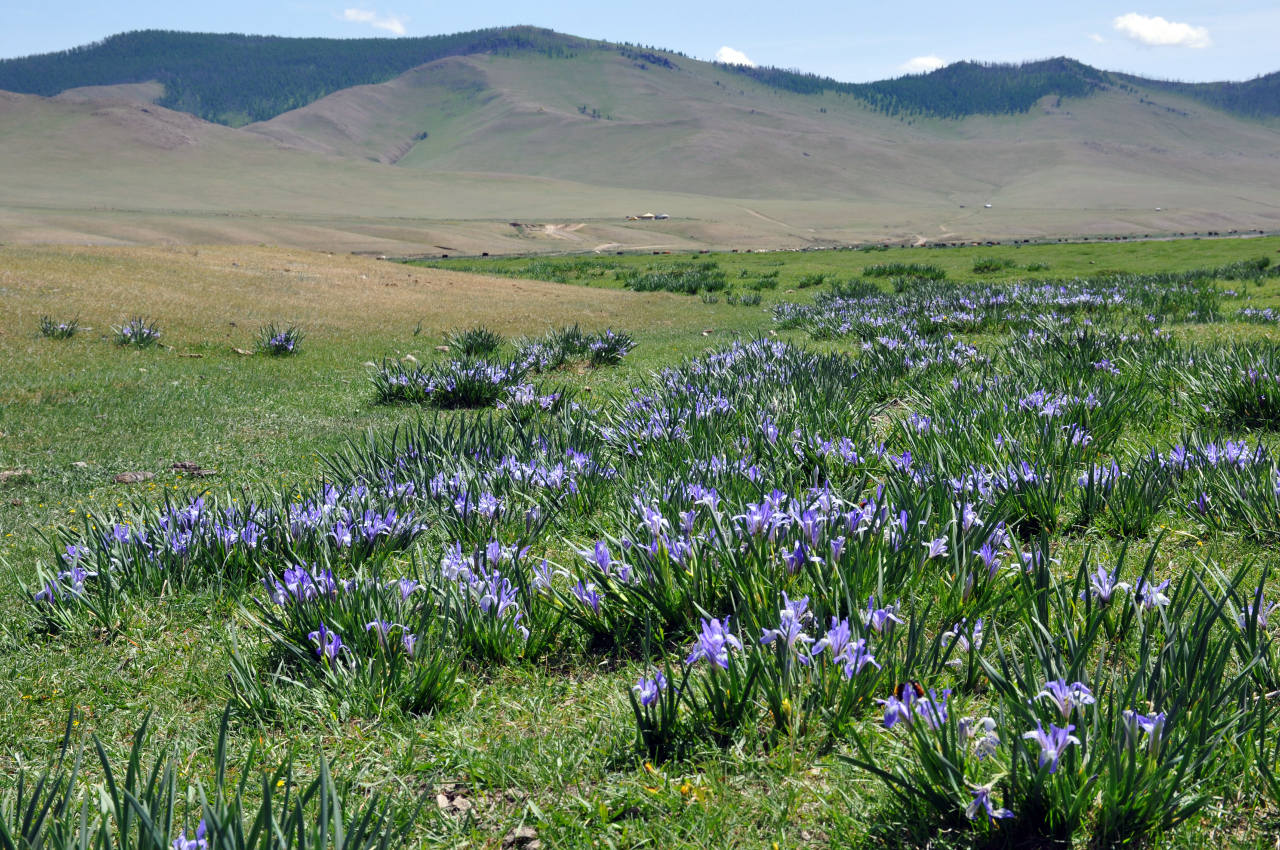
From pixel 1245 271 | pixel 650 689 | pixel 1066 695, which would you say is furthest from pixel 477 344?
pixel 1245 271

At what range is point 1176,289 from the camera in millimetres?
15938

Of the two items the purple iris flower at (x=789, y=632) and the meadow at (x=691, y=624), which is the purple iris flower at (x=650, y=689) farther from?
the purple iris flower at (x=789, y=632)

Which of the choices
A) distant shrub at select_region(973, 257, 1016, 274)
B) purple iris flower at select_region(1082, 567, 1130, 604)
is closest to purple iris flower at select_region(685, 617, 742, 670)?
purple iris flower at select_region(1082, 567, 1130, 604)

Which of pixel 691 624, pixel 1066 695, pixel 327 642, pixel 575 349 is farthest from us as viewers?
pixel 575 349

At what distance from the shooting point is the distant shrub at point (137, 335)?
13102 millimetres

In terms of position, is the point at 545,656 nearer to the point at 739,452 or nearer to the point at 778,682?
the point at 778,682

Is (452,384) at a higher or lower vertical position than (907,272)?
lower

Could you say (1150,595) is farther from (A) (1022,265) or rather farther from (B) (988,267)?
(A) (1022,265)

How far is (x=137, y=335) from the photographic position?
13.2m

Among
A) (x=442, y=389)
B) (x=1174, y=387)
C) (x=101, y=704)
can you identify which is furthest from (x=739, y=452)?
(x=442, y=389)

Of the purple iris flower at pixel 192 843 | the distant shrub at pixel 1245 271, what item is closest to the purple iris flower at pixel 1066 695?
the purple iris flower at pixel 192 843

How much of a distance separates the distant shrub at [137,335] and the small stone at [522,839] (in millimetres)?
13435

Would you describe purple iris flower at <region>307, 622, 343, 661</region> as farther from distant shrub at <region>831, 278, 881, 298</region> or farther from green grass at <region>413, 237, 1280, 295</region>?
green grass at <region>413, 237, 1280, 295</region>

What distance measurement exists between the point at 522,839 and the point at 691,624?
42.3 inches
